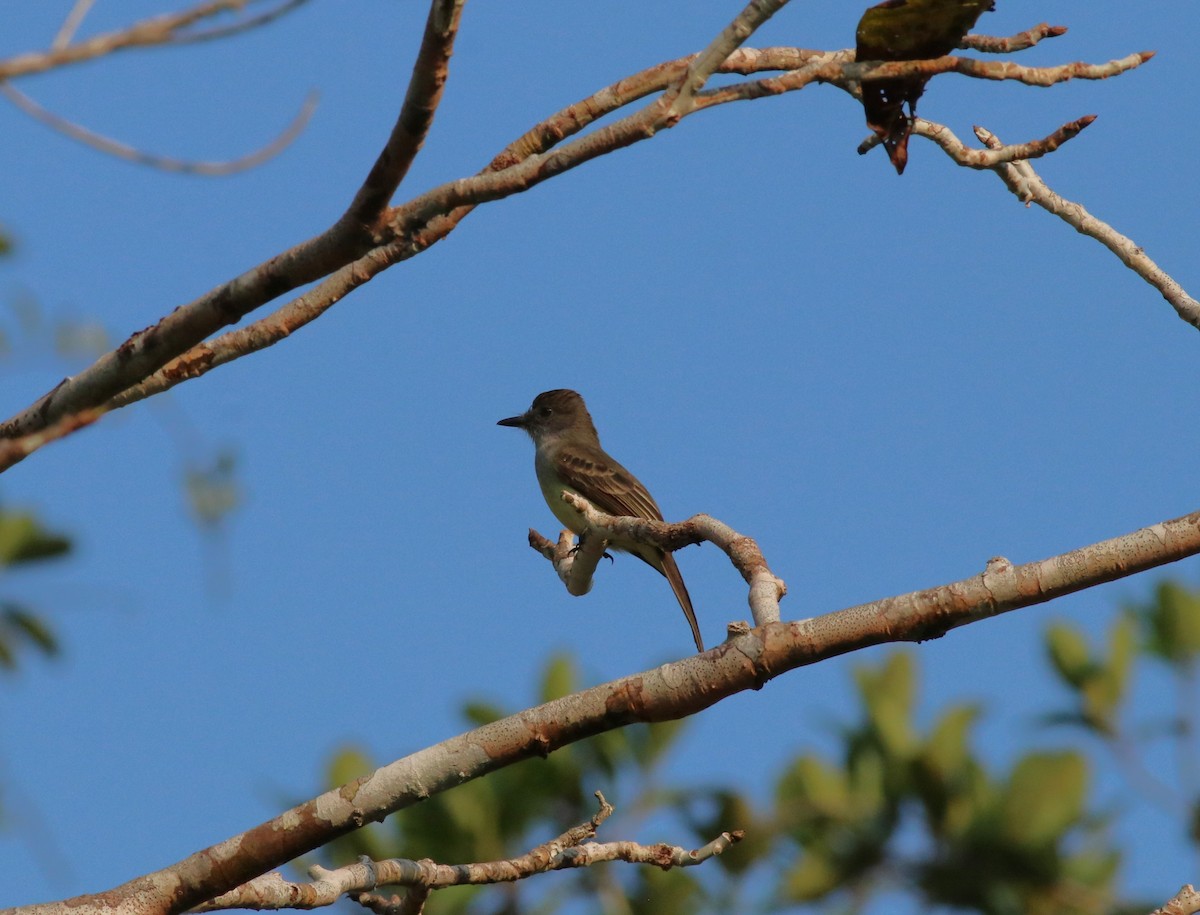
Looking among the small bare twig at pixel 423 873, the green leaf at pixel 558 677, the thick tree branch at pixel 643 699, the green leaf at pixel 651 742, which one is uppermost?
the green leaf at pixel 558 677

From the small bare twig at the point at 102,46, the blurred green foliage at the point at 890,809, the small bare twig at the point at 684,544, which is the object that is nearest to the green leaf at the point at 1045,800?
the blurred green foliage at the point at 890,809

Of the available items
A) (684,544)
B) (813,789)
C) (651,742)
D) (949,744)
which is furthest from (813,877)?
(684,544)

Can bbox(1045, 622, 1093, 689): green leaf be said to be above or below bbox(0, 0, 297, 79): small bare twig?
above

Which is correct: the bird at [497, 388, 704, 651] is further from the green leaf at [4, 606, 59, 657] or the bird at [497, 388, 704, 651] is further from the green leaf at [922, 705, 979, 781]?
the green leaf at [922, 705, 979, 781]

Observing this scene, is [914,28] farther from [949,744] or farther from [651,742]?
[949,744]

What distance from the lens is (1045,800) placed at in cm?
1470

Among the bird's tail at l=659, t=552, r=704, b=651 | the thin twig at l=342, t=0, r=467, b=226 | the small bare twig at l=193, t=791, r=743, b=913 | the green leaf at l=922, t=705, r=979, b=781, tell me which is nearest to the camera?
the thin twig at l=342, t=0, r=467, b=226

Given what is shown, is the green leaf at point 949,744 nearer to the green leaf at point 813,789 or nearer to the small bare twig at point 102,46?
the green leaf at point 813,789

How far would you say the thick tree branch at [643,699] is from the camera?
4332 millimetres

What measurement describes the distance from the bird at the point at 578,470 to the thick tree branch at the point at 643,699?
15.7ft

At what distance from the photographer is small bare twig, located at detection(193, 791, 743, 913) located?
4680mm

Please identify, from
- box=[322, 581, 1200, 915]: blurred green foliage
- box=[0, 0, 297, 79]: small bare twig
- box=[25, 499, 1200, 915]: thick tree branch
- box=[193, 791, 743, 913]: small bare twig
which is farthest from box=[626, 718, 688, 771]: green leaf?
box=[0, 0, 297, 79]: small bare twig

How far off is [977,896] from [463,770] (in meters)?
11.5

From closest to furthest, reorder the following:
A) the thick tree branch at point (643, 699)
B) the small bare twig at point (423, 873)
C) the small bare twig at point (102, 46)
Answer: the small bare twig at point (102, 46) → the thick tree branch at point (643, 699) → the small bare twig at point (423, 873)
